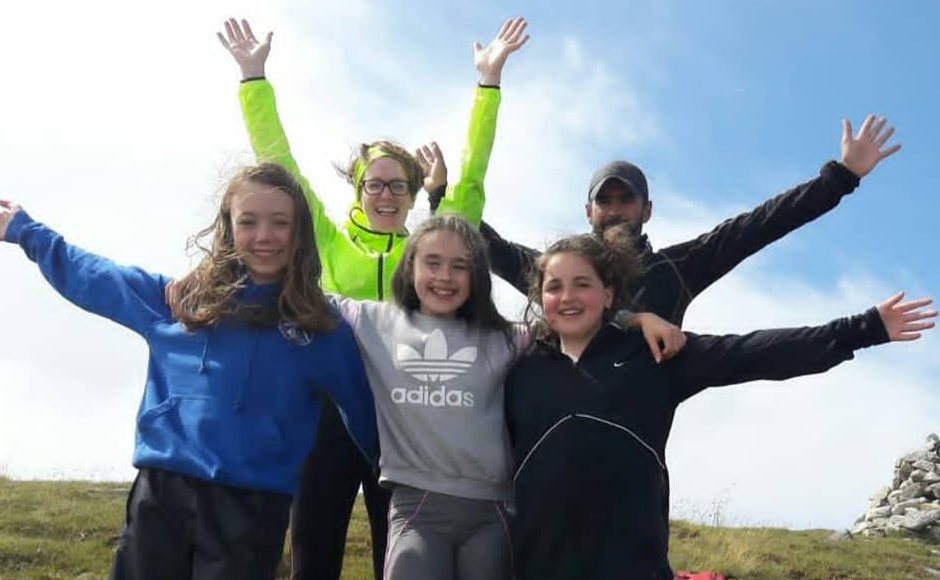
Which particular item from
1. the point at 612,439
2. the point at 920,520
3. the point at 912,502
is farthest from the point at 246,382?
the point at 912,502

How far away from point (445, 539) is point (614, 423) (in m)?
0.91

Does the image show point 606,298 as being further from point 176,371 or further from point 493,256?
point 176,371

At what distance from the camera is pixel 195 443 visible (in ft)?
12.1

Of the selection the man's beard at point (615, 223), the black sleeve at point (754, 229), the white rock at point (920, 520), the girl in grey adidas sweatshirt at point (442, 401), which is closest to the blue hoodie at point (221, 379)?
the girl in grey adidas sweatshirt at point (442, 401)

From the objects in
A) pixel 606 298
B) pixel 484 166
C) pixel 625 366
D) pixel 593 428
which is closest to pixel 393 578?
pixel 593 428

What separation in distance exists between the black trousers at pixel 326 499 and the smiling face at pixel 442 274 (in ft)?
2.55

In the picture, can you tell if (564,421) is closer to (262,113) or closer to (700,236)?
(700,236)

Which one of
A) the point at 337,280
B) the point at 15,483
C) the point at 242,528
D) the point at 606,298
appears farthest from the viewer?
the point at 15,483

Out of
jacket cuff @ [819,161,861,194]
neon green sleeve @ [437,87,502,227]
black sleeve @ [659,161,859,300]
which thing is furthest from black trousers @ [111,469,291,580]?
jacket cuff @ [819,161,861,194]

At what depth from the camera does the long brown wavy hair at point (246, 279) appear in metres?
3.91

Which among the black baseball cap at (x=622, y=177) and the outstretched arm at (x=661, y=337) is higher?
the black baseball cap at (x=622, y=177)

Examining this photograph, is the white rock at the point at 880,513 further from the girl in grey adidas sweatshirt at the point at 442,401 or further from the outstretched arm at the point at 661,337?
the girl in grey adidas sweatshirt at the point at 442,401

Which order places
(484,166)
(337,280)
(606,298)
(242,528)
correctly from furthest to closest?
(484,166) → (337,280) → (606,298) → (242,528)

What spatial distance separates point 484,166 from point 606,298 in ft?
4.00
